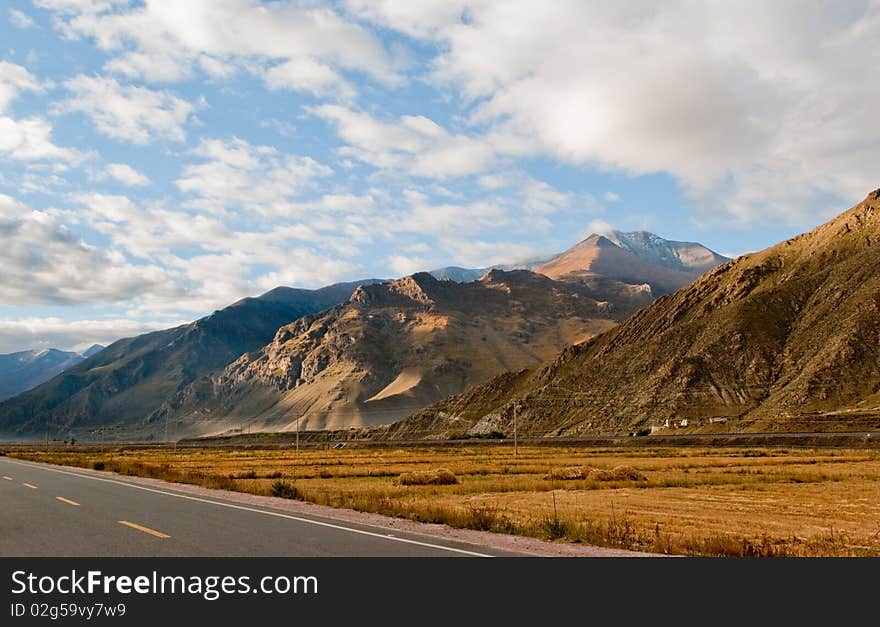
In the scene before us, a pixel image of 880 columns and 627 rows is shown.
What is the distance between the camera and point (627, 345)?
546ft

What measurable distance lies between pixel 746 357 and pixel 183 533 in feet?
451

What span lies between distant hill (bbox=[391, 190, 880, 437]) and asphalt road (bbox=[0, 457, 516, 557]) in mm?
92335

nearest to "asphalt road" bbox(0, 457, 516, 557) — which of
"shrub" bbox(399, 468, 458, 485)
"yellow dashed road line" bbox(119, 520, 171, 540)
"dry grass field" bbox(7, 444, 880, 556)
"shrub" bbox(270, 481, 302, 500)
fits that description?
"yellow dashed road line" bbox(119, 520, 171, 540)

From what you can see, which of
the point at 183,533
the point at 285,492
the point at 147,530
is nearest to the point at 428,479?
the point at 285,492

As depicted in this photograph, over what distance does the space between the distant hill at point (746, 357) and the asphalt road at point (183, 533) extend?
92.3 metres

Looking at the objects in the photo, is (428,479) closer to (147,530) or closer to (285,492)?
(285,492)

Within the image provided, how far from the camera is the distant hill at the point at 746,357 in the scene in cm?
11838

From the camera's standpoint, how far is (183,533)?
617 inches

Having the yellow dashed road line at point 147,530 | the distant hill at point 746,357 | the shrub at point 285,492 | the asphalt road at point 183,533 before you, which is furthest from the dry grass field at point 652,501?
the distant hill at point 746,357

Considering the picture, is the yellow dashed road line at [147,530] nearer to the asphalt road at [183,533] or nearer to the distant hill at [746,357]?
the asphalt road at [183,533]

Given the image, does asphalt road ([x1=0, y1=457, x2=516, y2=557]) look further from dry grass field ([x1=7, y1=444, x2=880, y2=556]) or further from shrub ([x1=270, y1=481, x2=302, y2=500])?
shrub ([x1=270, y1=481, x2=302, y2=500])

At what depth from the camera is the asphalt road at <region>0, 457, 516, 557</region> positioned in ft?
43.7
